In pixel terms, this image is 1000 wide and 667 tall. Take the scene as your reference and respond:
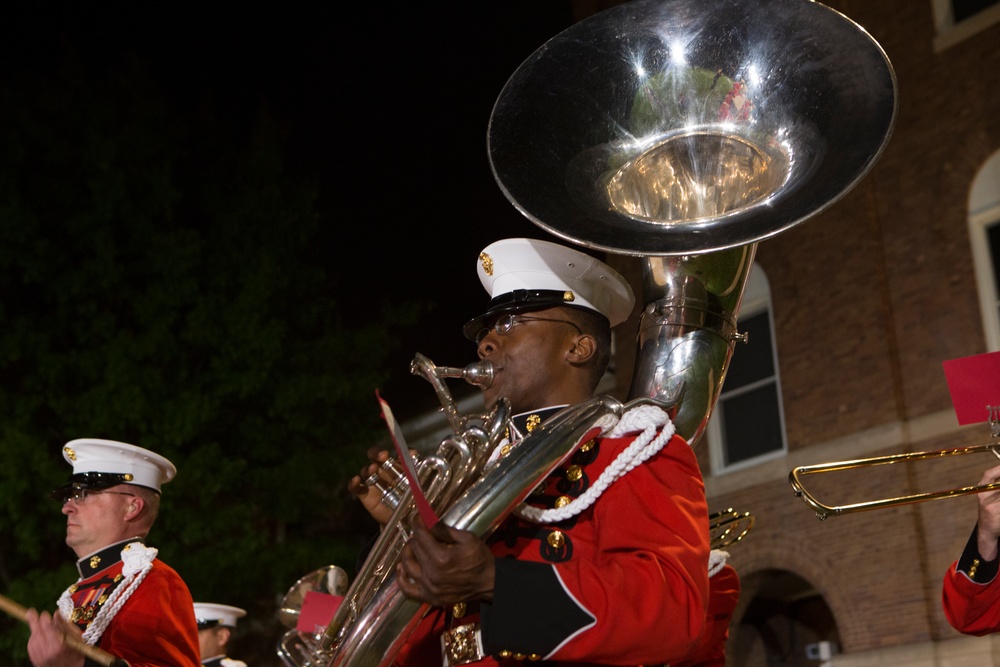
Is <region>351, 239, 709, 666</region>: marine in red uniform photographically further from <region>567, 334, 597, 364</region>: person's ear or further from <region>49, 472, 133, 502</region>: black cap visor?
<region>49, 472, 133, 502</region>: black cap visor

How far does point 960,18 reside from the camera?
12328 mm

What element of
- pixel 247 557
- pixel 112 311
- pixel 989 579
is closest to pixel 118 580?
pixel 989 579

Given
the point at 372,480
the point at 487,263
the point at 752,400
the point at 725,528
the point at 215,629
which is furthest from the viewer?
→ the point at 752,400

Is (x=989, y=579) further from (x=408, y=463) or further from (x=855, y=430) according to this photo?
(x=855, y=430)

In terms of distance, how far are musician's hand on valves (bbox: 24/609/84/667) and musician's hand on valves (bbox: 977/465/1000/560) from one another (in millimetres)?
3101

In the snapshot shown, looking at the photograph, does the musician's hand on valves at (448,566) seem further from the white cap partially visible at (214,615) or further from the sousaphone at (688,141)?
the white cap partially visible at (214,615)

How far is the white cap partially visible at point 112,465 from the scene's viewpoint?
18.4 feet

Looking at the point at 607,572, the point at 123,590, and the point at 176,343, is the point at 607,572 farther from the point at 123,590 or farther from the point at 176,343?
the point at 176,343

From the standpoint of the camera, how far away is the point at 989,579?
4.05 meters

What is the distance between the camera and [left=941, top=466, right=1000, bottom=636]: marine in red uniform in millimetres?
4027

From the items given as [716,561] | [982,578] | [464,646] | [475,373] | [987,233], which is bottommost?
[464,646]

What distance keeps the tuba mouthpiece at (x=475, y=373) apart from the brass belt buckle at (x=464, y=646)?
71 centimetres

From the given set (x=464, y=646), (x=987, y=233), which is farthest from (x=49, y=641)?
(x=987, y=233)

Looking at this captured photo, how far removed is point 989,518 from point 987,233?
8384 mm
